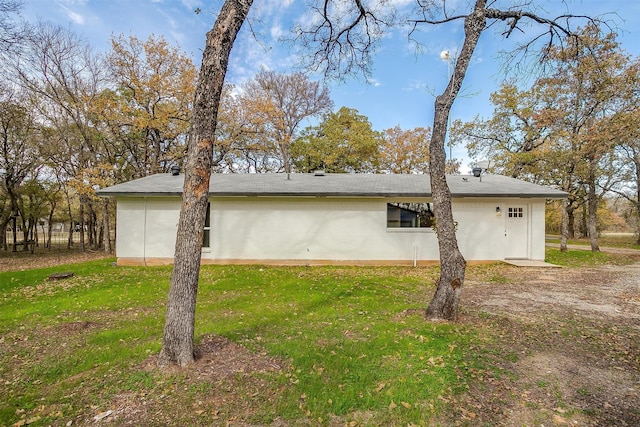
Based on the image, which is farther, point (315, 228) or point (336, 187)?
point (336, 187)

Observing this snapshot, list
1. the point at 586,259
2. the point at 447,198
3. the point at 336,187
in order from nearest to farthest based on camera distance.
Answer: the point at 447,198 < the point at 336,187 < the point at 586,259

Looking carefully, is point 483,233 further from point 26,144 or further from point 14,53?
point 26,144

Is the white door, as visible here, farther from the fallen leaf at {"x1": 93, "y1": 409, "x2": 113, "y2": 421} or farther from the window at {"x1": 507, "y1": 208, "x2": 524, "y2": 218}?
the fallen leaf at {"x1": 93, "y1": 409, "x2": 113, "y2": 421}

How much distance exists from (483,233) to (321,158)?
A: 12550 mm

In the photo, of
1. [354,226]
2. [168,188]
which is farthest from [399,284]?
[168,188]

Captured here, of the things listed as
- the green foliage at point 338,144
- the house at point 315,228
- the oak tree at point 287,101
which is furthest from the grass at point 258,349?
the oak tree at point 287,101

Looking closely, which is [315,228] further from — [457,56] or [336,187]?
[457,56]

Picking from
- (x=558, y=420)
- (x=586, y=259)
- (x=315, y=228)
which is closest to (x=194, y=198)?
(x=558, y=420)

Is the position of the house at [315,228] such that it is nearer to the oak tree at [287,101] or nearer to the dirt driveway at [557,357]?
the dirt driveway at [557,357]

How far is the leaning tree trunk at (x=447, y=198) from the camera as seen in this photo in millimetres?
4523

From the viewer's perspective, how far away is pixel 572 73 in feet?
41.9

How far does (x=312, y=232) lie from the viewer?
1008cm

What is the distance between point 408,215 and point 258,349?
7644 millimetres

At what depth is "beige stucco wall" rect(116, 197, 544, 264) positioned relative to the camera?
9898 mm
